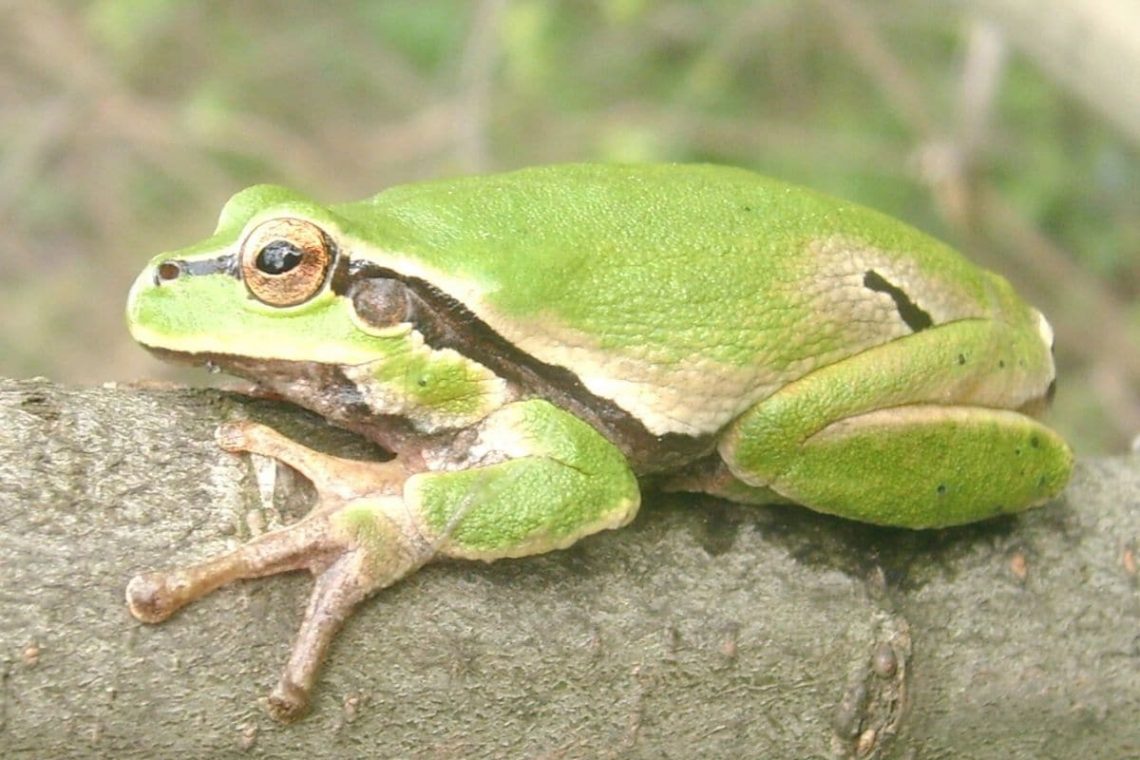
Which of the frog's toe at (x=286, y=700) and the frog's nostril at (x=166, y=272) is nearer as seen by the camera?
the frog's toe at (x=286, y=700)

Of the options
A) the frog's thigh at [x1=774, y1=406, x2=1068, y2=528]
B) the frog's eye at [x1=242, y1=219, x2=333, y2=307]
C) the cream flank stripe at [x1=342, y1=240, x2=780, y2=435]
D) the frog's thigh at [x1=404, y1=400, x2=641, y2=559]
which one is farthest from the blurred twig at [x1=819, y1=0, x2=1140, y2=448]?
the frog's eye at [x1=242, y1=219, x2=333, y2=307]

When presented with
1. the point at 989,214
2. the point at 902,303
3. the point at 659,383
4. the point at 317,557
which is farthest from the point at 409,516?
the point at 989,214

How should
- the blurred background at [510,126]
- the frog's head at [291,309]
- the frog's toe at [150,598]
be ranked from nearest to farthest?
the frog's toe at [150,598] < the frog's head at [291,309] < the blurred background at [510,126]

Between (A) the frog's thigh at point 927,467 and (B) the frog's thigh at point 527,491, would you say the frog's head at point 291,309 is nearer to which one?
(B) the frog's thigh at point 527,491

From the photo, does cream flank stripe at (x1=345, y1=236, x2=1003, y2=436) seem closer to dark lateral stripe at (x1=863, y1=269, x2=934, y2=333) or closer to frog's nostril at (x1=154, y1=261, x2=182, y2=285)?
dark lateral stripe at (x1=863, y1=269, x2=934, y2=333)

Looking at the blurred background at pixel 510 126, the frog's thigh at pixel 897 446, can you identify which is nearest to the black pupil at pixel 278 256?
the frog's thigh at pixel 897 446

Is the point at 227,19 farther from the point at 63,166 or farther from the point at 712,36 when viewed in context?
the point at 712,36

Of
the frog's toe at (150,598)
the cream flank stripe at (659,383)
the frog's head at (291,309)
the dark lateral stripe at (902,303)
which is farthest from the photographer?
the dark lateral stripe at (902,303)
